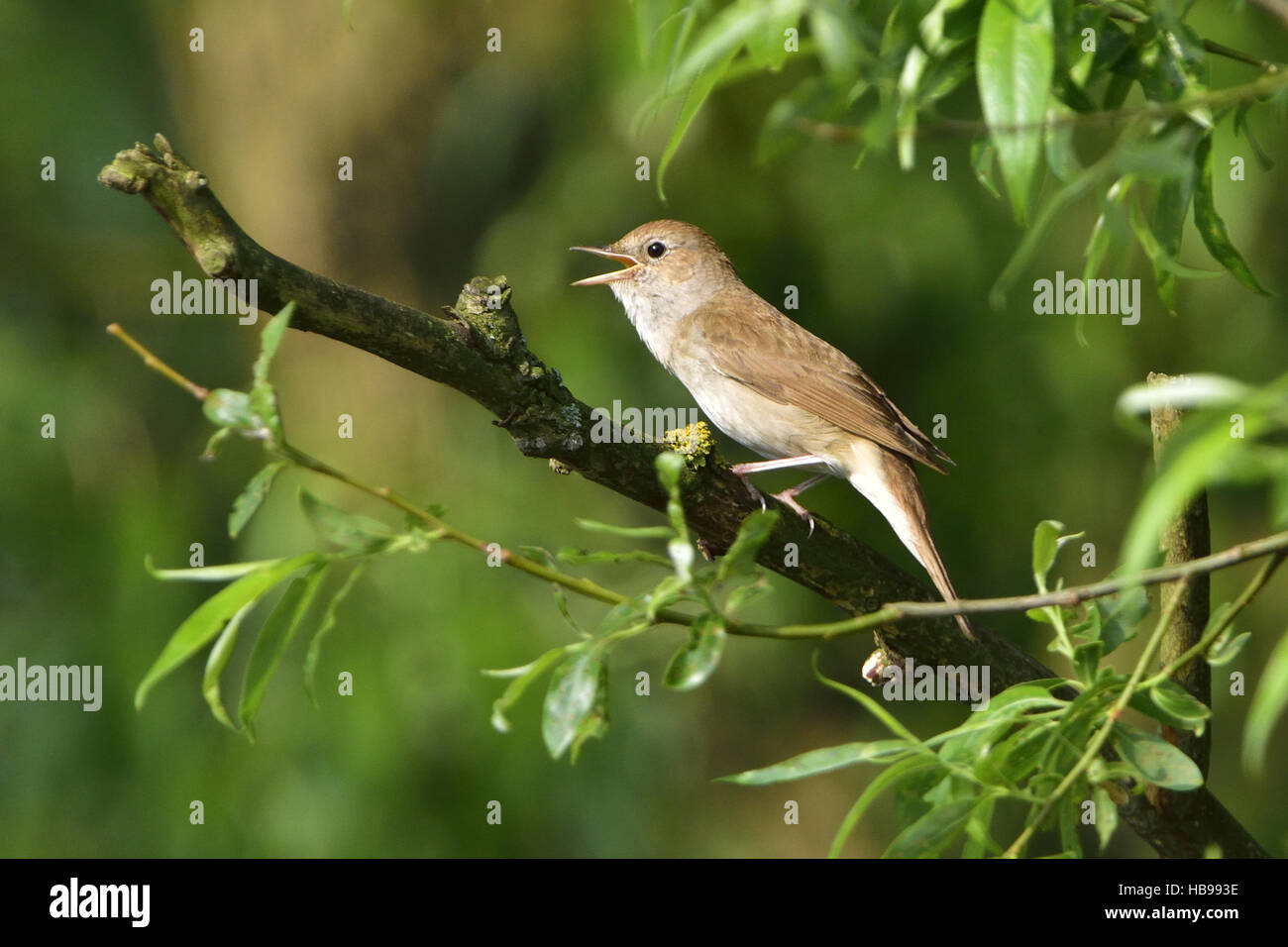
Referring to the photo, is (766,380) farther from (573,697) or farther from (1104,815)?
(573,697)

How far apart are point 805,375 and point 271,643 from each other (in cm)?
398

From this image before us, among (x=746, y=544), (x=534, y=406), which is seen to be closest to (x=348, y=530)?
(x=746, y=544)

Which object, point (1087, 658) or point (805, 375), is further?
point (805, 375)

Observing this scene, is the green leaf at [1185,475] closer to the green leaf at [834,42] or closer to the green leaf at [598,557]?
the green leaf at [834,42]

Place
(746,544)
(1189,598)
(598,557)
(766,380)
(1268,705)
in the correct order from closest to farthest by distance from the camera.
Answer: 1. (1268,705)
2. (746,544)
3. (598,557)
4. (1189,598)
5. (766,380)

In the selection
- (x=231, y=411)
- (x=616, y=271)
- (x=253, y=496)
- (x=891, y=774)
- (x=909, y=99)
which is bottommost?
(x=891, y=774)

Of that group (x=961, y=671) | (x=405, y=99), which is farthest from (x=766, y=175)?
(x=961, y=671)

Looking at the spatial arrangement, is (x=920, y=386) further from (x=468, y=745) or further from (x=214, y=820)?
(x=214, y=820)

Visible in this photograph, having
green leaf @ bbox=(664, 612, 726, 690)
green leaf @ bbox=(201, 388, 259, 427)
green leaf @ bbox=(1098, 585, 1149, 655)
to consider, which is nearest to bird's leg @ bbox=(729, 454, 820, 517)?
green leaf @ bbox=(1098, 585, 1149, 655)

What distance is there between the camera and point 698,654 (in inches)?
85.9

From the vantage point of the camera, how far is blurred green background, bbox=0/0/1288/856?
25.7ft

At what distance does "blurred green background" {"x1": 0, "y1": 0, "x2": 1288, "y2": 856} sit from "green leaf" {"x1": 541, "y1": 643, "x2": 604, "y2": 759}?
16.5ft

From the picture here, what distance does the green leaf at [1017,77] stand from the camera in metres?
2.14

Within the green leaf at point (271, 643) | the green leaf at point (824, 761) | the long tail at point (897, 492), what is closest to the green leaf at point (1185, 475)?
the green leaf at point (824, 761)
